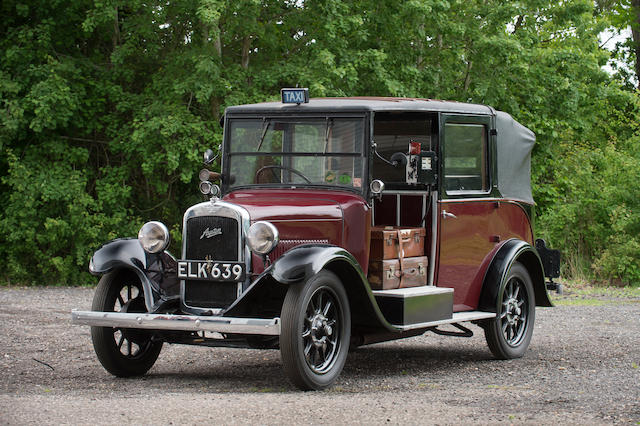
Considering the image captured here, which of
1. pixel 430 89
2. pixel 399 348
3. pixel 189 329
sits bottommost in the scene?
pixel 399 348

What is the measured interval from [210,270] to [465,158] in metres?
2.83

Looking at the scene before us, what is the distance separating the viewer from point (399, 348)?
1052 cm

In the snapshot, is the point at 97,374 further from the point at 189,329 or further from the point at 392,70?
the point at 392,70

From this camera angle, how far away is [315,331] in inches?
292

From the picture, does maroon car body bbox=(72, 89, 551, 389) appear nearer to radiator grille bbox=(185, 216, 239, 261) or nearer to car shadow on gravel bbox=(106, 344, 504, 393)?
radiator grille bbox=(185, 216, 239, 261)

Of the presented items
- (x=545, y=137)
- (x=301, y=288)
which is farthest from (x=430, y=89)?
(x=301, y=288)

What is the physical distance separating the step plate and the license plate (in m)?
1.28

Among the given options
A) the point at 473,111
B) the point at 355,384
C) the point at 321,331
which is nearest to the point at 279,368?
the point at 355,384

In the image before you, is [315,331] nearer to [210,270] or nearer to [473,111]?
[210,270]

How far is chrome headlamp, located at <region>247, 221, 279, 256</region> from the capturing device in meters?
7.41

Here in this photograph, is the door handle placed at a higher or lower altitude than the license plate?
higher

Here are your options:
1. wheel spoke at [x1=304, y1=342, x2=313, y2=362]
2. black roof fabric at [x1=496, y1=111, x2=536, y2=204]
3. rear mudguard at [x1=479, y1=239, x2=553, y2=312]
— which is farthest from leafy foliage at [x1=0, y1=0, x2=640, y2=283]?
wheel spoke at [x1=304, y1=342, x2=313, y2=362]

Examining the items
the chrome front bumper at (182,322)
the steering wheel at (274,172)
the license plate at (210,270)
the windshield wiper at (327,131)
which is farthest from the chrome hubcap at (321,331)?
the windshield wiper at (327,131)

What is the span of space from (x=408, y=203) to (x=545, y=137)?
13.2 m
